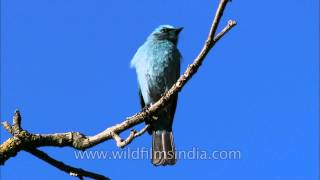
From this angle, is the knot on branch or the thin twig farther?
the knot on branch

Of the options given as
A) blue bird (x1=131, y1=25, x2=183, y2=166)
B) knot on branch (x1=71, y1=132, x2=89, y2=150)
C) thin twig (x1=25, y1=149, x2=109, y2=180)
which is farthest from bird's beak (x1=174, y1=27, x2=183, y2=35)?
thin twig (x1=25, y1=149, x2=109, y2=180)

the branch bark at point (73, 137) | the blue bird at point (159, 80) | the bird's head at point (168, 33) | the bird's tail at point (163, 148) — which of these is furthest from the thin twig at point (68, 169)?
the bird's head at point (168, 33)

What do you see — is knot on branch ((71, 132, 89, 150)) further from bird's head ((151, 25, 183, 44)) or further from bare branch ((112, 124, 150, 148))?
bird's head ((151, 25, 183, 44))

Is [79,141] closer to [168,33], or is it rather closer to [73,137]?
[73,137]

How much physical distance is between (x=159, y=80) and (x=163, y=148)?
0.96 meters

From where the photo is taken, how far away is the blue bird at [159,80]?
7.61 meters

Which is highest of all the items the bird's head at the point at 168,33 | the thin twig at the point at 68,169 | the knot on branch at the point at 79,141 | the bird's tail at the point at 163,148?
the bird's head at the point at 168,33

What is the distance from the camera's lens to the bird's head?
8.45 meters

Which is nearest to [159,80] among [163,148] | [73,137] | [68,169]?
[163,148]

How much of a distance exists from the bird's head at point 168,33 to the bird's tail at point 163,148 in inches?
60.6

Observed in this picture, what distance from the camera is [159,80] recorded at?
7602 mm

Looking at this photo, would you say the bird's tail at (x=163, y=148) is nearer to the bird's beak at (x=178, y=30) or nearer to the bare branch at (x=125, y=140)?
the bird's beak at (x=178, y=30)

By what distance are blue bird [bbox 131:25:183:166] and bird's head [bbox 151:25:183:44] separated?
0.22 metres

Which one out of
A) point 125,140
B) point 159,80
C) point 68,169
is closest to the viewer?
point 68,169
